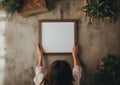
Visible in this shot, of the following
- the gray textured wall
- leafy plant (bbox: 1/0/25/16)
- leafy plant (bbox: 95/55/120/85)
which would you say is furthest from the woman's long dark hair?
leafy plant (bbox: 1/0/25/16)

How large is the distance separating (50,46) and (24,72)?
388 millimetres

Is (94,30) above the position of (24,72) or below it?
above

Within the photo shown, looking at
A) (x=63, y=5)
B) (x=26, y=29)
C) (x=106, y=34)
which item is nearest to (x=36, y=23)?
(x=26, y=29)

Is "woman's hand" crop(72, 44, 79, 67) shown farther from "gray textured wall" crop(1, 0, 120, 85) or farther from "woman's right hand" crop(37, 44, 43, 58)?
"woman's right hand" crop(37, 44, 43, 58)

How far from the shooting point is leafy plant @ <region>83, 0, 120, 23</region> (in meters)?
2.61

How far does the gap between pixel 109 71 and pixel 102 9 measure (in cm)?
59

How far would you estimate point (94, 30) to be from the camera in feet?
9.39

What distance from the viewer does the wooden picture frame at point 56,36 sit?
2836 millimetres

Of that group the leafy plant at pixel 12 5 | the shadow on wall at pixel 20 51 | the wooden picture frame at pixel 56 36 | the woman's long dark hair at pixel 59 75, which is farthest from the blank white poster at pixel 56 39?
the woman's long dark hair at pixel 59 75

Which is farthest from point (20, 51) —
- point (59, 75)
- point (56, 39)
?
point (59, 75)

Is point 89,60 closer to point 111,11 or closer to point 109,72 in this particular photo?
point 109,72

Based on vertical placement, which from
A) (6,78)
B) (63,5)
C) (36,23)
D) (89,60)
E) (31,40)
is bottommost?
(6,78)

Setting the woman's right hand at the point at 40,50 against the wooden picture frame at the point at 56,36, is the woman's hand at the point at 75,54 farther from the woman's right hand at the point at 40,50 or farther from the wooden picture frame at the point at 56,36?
the woman's right hand at the point at 40,50

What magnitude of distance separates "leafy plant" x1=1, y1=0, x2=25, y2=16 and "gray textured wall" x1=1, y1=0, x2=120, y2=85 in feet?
0.42
